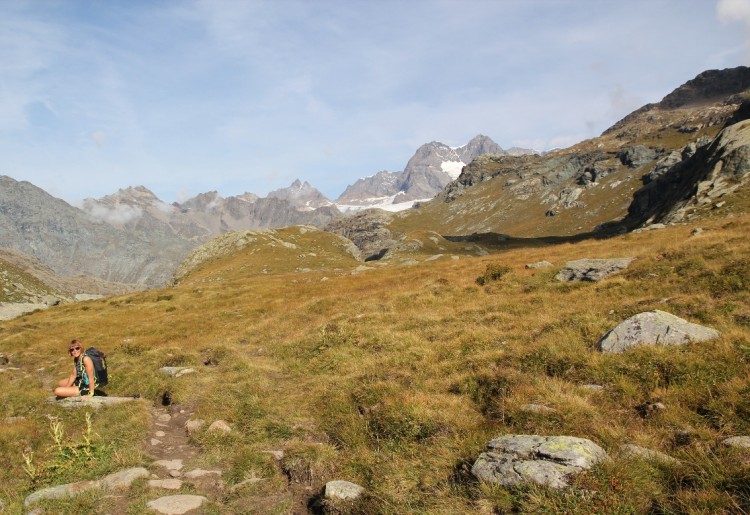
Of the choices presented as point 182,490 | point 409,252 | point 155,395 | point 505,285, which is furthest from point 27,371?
point 409,252

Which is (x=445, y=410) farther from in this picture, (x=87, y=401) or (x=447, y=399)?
(x=87, y=401)

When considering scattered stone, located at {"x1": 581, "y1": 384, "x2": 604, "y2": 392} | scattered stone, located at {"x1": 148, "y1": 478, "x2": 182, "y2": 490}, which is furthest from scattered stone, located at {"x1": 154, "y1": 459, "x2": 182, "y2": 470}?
scattered stone, located at {"x1": 581, "y1": 384, "x2": 604, "y2": 392}

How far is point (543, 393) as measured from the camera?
9359mm

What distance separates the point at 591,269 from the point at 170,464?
2104 centimetres

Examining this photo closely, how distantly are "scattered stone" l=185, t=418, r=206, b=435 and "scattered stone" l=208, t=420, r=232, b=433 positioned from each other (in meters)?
0.54

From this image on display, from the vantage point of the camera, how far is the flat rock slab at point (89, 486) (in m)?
8.26

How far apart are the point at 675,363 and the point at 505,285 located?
14632 millimetres

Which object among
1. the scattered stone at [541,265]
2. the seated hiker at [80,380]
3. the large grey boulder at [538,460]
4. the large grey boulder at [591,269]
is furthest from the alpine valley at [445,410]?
the scattered stone at [541,265]

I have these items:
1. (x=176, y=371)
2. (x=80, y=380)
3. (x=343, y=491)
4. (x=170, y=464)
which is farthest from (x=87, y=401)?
(x=343, y=491)

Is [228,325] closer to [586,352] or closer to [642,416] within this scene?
[586,352]

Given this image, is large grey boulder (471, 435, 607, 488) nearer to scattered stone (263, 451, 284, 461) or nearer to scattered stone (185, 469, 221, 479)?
scattered stone (263, 451, 284, 461)

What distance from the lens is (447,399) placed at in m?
10.4

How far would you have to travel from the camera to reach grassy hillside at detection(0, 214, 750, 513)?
6753mm

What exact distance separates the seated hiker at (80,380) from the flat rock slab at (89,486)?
25.3ft
